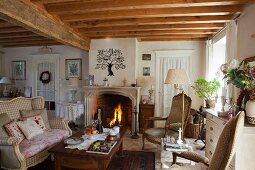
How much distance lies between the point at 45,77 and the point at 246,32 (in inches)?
210

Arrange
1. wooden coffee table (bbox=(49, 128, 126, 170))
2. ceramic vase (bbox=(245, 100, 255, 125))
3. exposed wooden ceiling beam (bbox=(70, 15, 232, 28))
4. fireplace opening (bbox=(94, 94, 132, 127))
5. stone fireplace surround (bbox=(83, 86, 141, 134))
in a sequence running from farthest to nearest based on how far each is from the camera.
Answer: fireplace opening (bbox=(94, 94, 132, 127)), stone fireplace surround (bbox=(83, 86, 141, 134)), exposed wooden ceiling beam (bbox=(70, 15, 232, 28)), wooden coffee table (bbox=(49, 128, 126, 170)), ceramic vase (bbox=(245, 100, 255, 125))

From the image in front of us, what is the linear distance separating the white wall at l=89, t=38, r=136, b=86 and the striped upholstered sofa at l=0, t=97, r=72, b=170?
5.84 feet

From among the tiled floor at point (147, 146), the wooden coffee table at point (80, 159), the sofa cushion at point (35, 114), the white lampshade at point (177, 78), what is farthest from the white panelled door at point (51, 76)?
the white lampshade at point (177, 78)

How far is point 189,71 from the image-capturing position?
5.23 metres

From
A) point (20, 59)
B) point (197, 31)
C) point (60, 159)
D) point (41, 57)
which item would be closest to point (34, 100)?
point (60, 159)

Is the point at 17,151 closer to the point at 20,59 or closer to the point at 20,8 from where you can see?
the point at 20,8

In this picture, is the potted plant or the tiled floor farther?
the potted plant

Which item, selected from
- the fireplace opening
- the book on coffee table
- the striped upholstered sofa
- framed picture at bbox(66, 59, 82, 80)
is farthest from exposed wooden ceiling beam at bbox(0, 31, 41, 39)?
the book on coffee table

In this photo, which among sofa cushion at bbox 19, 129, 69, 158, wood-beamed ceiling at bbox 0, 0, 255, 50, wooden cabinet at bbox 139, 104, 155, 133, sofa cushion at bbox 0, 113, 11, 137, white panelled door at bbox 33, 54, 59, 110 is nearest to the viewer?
sofa cushion at bbox 19, 129, 69, 158

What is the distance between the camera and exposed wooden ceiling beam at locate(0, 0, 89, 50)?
2.42 metres

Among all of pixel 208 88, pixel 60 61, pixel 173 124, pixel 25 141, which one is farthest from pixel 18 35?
pixel 208 88

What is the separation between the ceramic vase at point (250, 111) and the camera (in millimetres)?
2078

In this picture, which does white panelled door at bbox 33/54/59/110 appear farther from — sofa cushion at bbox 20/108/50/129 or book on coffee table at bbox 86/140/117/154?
book on coffee table at bbox 86/140/117/154

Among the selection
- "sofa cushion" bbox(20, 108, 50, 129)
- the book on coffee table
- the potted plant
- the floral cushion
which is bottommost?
the book on coffee table
